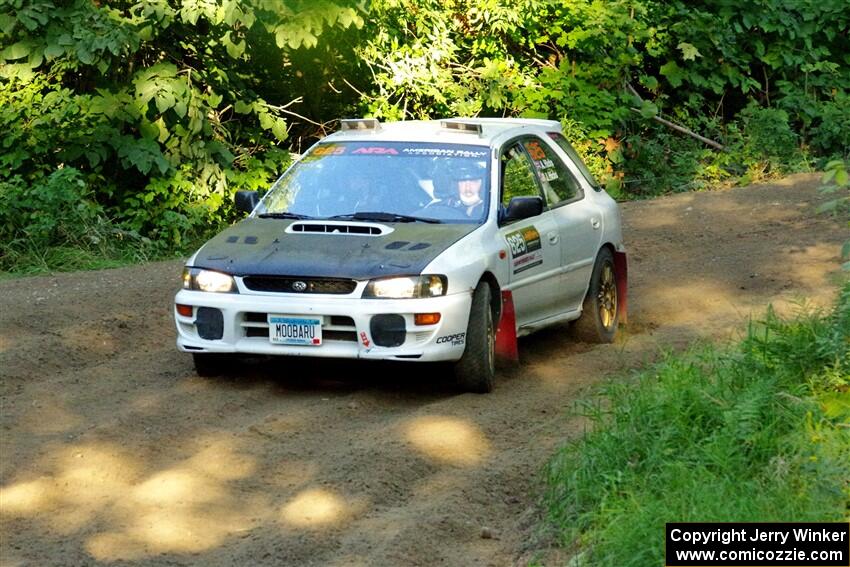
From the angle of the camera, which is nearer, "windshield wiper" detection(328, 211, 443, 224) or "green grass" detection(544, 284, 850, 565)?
"green grass" detection(544, 284, 850, 565)

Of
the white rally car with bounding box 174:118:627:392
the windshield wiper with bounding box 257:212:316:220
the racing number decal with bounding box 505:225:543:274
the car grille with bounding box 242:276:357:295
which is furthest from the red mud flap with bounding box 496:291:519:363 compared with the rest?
the windshield wiper with bounding box 257:212:316:220

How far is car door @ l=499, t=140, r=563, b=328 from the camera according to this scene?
29.4 feet

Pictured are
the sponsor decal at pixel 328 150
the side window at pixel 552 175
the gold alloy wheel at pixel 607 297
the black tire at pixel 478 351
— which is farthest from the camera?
the gold alloy wheel at pixel 607 297

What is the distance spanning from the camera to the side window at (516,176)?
925cm

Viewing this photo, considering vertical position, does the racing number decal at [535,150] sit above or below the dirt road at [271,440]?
above

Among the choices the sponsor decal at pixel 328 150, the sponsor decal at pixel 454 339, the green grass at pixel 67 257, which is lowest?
the green grass at pixel 67 257

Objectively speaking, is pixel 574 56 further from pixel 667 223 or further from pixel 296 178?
pixel 296 178

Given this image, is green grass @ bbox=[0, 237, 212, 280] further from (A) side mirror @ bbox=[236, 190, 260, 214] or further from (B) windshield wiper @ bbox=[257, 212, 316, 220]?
(B) windshield wiper @ bbox=[257, 212, 316, 220]

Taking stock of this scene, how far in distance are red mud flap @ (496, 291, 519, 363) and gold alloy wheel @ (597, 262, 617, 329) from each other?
4.92ft

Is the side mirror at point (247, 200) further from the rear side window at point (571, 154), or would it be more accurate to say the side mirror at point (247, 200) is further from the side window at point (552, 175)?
the rear side window at point (571, 154)

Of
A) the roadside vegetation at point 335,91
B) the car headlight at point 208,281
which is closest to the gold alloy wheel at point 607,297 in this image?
the car headlight at point 208,281

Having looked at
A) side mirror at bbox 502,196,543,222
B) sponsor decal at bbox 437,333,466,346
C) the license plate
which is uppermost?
side mirror at bbox 502,196,543,222

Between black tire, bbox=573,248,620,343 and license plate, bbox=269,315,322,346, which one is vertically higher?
license plate, bbox=269,315,322,346

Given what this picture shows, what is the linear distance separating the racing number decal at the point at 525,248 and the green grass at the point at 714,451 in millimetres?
1504
